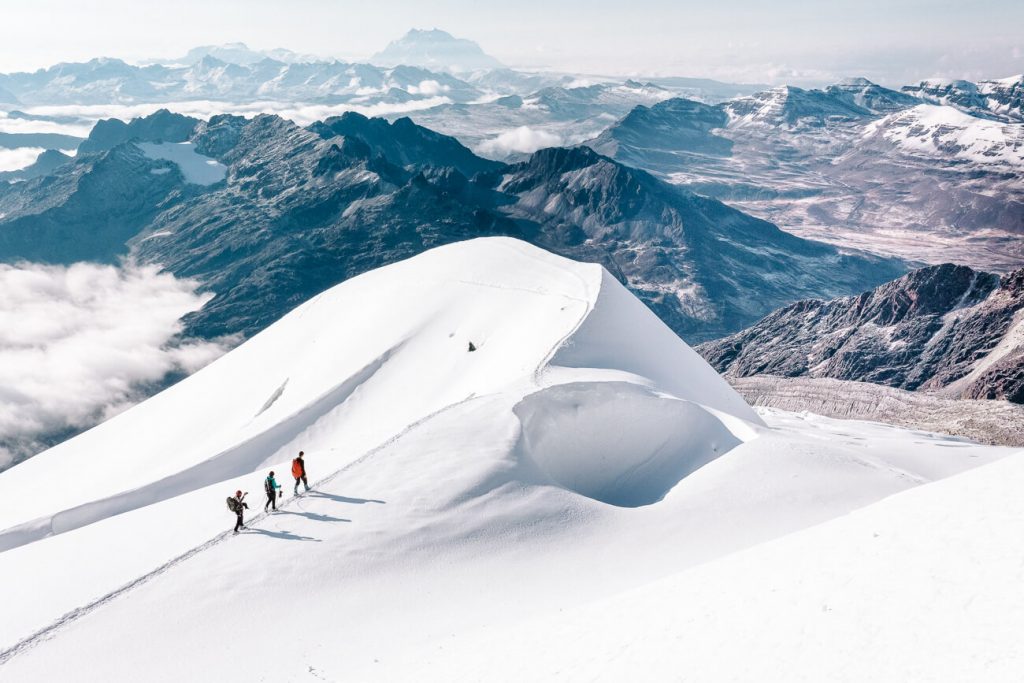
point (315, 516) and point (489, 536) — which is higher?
point (315, 516)

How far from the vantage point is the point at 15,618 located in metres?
22.6

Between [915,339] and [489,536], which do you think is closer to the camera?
[489,536]

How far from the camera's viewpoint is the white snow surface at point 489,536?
19.9 m

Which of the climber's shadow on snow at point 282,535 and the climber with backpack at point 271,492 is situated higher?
the climber with backpack at point 271,492

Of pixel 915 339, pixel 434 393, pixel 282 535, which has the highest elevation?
pixel 282 535

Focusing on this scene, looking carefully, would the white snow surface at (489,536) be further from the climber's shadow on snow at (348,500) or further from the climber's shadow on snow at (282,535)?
the climber's shadow on snow at (282,535)

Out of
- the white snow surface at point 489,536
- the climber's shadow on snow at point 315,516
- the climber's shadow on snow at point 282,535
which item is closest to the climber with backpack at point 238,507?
the climber's shadow on snow at point 282,535

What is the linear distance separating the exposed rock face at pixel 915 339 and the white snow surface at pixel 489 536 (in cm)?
8276

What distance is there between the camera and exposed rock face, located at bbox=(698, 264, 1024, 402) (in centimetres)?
12362

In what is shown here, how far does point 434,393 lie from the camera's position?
5072 centimetres

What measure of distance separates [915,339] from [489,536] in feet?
485

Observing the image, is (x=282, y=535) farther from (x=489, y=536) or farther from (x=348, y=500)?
(x=489, y=536)

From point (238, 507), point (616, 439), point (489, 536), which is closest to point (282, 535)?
point (238, 507)

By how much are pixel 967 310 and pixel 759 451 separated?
133m
